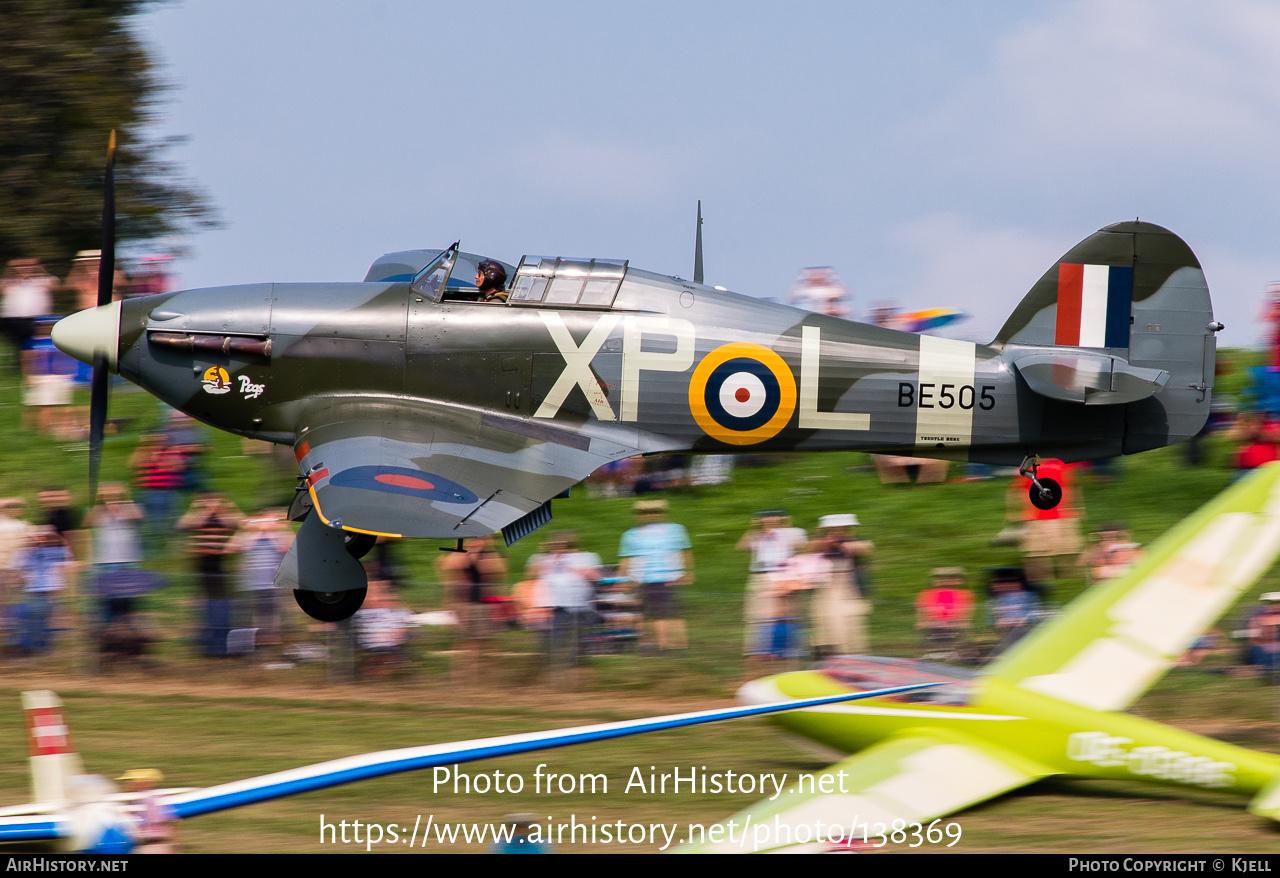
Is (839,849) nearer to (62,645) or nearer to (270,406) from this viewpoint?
(270,406)

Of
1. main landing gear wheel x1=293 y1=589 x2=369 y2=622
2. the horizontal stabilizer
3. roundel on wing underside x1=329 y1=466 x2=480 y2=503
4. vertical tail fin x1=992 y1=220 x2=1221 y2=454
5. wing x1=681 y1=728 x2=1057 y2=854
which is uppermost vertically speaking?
vertical tail fin x1=992 y1=220 x2=1221 y2=454

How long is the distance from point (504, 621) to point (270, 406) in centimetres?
270

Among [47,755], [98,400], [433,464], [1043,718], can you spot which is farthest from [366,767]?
[98,400]

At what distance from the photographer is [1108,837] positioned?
820 centimetres

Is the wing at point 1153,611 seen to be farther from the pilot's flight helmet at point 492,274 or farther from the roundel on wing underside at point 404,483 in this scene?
the pilot's flight helmet at point 492,274

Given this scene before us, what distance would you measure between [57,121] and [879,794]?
66.2ft

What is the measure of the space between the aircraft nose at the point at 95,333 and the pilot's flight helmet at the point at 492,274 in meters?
2.89

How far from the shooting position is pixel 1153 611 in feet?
31.0

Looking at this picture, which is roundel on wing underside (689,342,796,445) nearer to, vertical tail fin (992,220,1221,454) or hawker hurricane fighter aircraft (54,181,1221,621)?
hawker hurricane fighter aircraft (54,181,1221,621)

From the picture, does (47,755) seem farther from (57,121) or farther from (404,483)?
(57,121)

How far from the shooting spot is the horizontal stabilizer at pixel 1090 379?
10.5 metres

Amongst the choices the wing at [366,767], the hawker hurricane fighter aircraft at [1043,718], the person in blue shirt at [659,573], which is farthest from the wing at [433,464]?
the hawker hurricane fighter aircraft at [1043,718]

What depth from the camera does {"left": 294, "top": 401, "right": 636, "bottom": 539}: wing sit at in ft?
29.5

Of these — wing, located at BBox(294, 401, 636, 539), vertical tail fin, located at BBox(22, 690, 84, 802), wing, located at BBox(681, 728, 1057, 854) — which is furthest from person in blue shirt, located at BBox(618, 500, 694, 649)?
vertical tail fin, located at BBox(22, 690, 84, 802)
